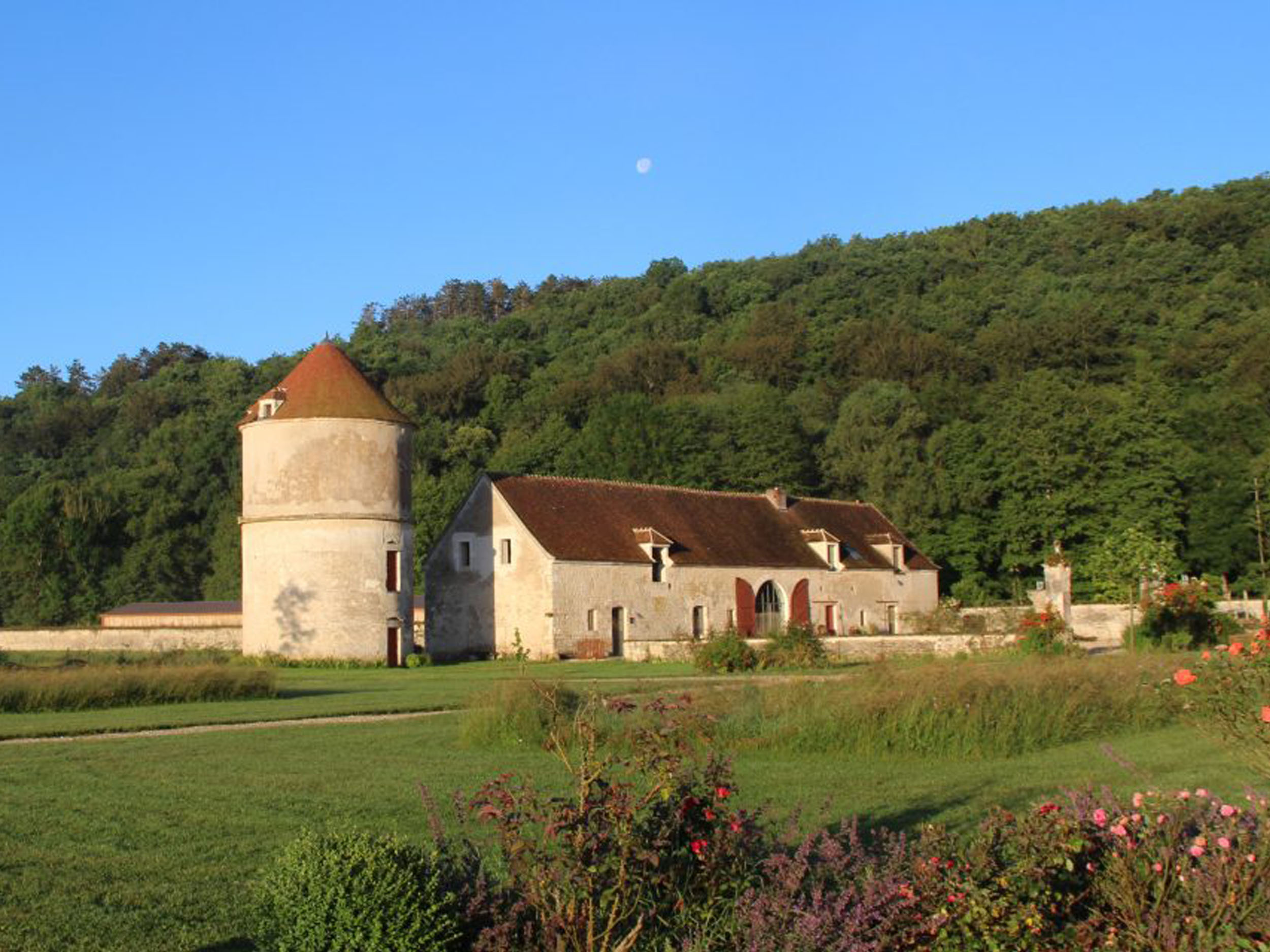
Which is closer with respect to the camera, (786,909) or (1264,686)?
(786,909)

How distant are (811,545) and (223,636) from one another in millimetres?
22304

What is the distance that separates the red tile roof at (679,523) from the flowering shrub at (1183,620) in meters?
17.7

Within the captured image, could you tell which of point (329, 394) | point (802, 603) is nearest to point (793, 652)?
point (802, 603)

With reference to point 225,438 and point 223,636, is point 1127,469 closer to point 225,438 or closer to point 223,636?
point 223,636

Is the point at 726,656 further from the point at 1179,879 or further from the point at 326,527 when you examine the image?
the point at 1179,879

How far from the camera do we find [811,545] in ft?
175

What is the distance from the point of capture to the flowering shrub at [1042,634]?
30.3 metres

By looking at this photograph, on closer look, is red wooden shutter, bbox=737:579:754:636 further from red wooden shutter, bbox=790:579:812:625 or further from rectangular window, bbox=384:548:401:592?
rectangular window, bbox=384:548:401:592

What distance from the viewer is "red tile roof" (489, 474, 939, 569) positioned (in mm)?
45875

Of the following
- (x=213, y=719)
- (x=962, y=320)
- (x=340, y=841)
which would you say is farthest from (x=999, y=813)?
(x=962, y=320)

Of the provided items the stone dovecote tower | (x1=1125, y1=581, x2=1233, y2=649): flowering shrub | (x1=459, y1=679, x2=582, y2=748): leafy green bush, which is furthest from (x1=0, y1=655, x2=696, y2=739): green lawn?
(x1=1125, y1=581, x2=1233, y2=649): flowering shrub

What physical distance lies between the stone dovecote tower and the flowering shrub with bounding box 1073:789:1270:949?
37465 millimetres

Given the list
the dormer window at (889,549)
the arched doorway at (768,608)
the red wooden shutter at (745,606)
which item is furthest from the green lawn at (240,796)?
the dormer window at (889,549)

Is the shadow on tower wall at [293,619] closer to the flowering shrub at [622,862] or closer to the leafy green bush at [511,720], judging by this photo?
the leafy green bush at [511,720]
